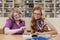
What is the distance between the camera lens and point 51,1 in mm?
4559

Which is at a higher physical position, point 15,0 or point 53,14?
point 15,0

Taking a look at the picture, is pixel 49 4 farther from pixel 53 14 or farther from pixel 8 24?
pixel 8 24

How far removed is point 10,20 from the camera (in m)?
2.83

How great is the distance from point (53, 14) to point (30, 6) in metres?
0.67

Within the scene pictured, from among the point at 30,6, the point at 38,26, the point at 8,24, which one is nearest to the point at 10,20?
the point at 8,24

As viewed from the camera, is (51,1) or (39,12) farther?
(51,1)

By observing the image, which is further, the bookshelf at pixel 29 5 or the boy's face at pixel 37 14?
the bookshelf at pixel 29 5

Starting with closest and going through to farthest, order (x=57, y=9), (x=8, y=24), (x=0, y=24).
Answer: (x=8, y=24) → (x=0, y=24) → (x=57, y=9)

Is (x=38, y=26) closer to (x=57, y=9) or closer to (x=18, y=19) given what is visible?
(x=18, y=19)

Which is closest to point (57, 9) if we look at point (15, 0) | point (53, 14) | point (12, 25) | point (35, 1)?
point (53, 14)

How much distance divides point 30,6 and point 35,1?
7.7 inches

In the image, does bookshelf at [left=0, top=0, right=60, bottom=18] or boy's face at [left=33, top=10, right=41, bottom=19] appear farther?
bookshelf at [left=0, top=0, right=60, bottom=18]

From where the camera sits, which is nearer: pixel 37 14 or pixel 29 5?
pixel 37 14

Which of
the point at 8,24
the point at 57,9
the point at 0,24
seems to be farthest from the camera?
the point at 57,9
